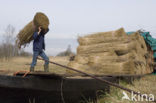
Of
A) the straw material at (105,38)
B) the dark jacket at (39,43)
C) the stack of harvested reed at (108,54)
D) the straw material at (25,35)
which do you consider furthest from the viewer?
the straw material at (25,35)

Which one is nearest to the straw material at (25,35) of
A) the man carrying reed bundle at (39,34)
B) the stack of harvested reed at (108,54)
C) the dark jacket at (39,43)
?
the man carrying reed bundle at (39,34)

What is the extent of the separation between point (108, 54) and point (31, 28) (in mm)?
2244

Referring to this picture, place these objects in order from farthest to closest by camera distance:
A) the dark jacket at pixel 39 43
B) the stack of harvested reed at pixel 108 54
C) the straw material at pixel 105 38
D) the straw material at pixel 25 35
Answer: the straw material at pixel 25 35
the dark jacket at pixel 39 43
the straw material at pixel 105 38
the stack of harvested reed at pixel 108 54

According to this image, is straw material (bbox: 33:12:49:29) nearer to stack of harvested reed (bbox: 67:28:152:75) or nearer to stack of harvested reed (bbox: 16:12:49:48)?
stack of harvested reed (bbox: 16:12:49:48)

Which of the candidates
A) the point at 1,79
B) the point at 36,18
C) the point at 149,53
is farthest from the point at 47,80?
the point at 149,53

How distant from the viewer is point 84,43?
177 inches

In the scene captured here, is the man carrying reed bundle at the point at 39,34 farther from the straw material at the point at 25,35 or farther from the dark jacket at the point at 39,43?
the straw material at the point at 25,35

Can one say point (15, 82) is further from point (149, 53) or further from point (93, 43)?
point (149, 53)

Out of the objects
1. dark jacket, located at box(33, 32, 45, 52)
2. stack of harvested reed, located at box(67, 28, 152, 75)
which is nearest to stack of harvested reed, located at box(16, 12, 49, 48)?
dark jacket, located at box(33, 32, 45, 52)

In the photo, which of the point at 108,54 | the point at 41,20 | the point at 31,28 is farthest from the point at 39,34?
the point at 108,54

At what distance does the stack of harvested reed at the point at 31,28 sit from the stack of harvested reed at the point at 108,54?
100 centimetres

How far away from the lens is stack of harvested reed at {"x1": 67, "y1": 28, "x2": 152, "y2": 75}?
12.7ft

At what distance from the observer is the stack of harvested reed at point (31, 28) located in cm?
446

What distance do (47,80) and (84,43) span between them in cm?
268
